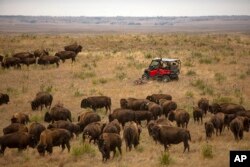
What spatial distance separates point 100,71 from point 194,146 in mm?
19705

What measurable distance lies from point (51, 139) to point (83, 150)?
121cm

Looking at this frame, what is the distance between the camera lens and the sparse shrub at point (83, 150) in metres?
13.9

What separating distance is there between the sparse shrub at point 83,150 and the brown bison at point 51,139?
418 millimetres

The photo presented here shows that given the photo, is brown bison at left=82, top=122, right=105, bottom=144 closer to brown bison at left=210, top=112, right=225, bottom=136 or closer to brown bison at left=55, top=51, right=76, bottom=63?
brown bison at left=210, top=112, right=225, bottom=136

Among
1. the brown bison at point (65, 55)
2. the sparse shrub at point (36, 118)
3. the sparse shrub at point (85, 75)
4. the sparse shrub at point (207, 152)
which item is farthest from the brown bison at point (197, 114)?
the brown bison at point (65, 55)

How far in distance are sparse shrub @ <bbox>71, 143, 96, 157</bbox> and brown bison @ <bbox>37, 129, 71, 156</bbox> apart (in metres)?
0.42

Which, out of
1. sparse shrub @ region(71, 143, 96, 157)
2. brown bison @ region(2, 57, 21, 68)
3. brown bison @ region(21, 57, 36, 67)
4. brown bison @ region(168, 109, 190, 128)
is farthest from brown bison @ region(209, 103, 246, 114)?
brown bison @ region(2, 57, 21, 68)

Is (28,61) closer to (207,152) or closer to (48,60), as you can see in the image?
(48,60)

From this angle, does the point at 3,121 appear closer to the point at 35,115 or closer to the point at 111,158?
the point at 35,115

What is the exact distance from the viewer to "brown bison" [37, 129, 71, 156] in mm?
13812

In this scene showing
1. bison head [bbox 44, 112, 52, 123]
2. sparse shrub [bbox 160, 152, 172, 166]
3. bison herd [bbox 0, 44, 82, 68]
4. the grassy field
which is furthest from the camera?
bison herd [bbox 0, 44, 82, 68]

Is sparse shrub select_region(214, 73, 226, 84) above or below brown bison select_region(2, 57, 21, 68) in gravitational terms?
below

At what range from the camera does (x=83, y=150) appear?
46.2 feet

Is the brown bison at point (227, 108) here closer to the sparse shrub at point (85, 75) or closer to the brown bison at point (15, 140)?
the brown bison at point (15, 140)
